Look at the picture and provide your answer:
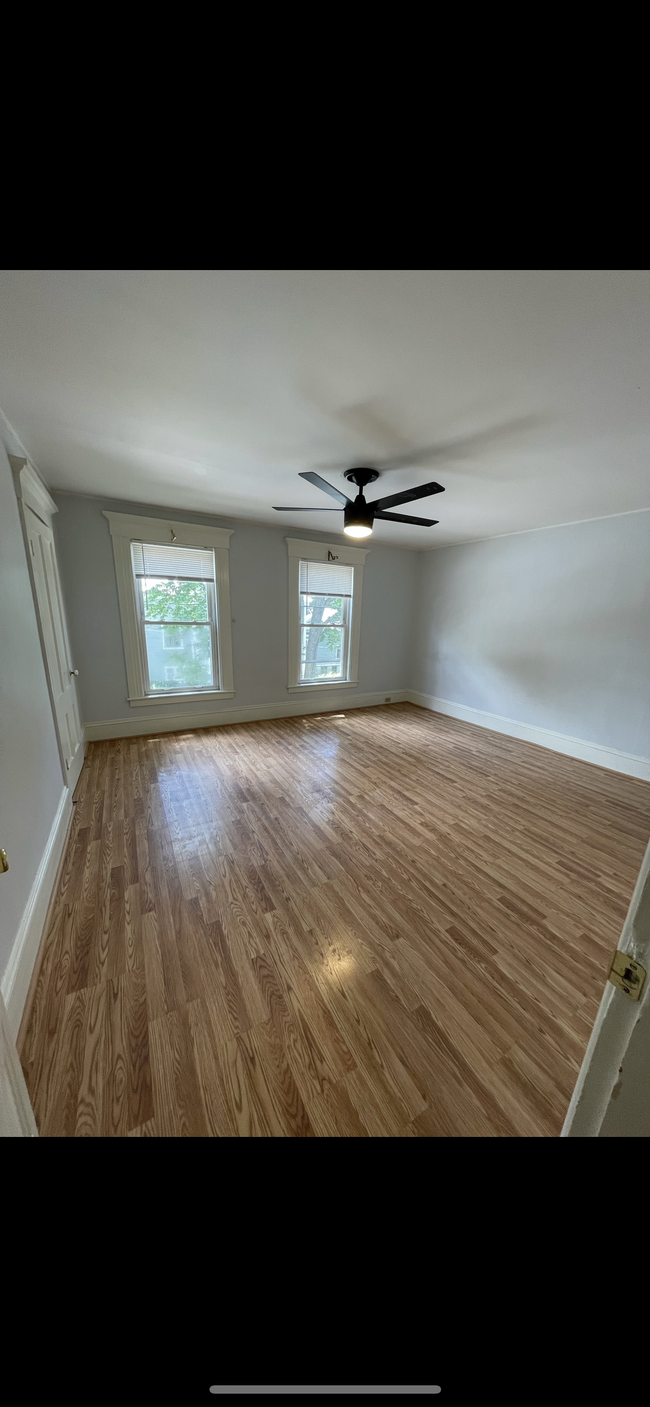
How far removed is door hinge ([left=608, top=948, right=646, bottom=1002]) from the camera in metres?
0.54

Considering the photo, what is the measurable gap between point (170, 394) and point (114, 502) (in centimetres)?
216

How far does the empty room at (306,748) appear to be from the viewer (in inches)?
43.3

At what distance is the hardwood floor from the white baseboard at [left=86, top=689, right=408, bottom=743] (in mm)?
958

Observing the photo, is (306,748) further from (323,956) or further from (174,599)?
(323,956)

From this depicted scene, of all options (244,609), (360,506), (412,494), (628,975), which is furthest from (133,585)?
(628,975)

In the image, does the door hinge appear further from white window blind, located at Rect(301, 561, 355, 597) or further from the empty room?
white window blind, located at Rect(301, 561, 355, 597)

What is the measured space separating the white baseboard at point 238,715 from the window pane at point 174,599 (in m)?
1.07

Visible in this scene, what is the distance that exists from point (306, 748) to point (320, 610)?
6.24 ft

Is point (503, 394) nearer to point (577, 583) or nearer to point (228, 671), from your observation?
point (577, 583)

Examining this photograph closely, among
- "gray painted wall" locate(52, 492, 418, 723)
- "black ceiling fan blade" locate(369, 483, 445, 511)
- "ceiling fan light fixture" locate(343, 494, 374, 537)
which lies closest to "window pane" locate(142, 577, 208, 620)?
"gray painted wall" locate(52, 492, 418, 723)

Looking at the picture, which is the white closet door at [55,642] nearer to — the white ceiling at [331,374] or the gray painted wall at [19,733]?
the gray painted wall at [19,733]

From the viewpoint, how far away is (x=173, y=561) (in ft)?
12.5

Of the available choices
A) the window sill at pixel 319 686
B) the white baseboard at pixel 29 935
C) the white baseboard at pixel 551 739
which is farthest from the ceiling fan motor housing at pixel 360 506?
the white baseboard at pixel 551 739
